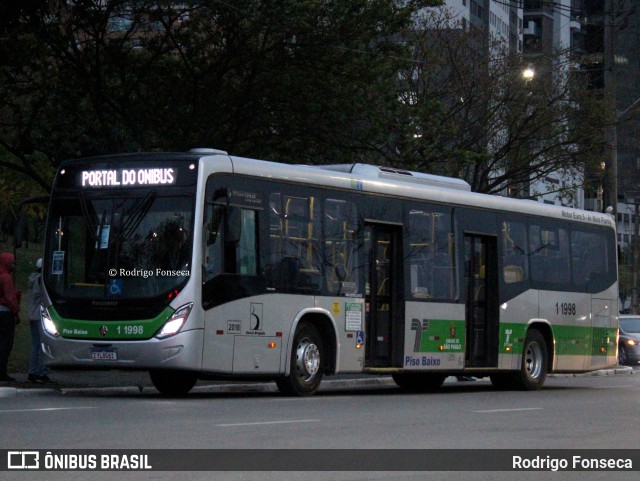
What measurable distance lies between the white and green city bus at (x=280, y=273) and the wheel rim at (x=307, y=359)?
22mm

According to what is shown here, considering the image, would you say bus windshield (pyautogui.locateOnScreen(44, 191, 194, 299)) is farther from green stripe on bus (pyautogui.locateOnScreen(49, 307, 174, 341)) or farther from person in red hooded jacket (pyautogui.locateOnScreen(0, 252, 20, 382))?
person in red hooded jacket (pyautogui.locateOnScreen(0, 252, 20, 382))

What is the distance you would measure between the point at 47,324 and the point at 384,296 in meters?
5.32

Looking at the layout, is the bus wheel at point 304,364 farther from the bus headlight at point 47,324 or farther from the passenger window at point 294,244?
the bus headlight at point 47,324

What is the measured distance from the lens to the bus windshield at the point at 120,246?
60.5ft

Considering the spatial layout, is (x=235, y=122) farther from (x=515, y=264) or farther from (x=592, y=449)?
(x=592, y=449)

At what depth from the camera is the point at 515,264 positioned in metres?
24.9

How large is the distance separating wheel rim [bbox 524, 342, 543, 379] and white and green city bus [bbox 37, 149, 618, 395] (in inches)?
2.5

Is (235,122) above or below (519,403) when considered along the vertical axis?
above

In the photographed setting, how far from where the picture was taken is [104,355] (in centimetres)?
1853

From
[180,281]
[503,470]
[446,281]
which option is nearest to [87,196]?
[180,281]

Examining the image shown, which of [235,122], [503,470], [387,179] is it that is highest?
[235,122]

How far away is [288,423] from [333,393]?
27.2 feet

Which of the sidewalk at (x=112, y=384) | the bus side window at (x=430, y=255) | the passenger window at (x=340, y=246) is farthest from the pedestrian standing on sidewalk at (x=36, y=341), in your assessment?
the bus side window at (x=430, y=255)

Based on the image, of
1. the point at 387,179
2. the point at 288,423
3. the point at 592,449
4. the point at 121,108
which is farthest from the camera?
the point at 121,108
